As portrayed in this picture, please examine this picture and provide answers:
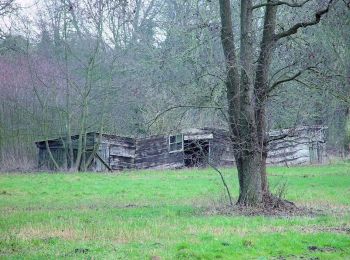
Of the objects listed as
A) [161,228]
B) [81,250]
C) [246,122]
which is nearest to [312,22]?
[246,122]

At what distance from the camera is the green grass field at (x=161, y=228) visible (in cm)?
832

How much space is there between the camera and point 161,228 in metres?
10.8

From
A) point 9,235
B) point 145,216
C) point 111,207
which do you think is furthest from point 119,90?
point 9,235

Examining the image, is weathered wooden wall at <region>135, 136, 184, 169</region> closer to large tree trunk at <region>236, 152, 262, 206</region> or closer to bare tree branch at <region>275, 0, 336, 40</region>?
large tree trunk at <region>236, 152, 262, 206</region>

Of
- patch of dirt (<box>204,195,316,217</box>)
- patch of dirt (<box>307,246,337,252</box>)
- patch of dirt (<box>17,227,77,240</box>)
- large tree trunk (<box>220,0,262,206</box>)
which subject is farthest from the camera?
large tree trunk (<box>220,0,262,206</box>)

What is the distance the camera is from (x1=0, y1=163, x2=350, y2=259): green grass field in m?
8.32

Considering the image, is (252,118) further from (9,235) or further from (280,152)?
(280,152)

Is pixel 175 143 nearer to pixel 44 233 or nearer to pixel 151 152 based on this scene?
pixel 151 152

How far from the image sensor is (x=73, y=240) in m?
9.40

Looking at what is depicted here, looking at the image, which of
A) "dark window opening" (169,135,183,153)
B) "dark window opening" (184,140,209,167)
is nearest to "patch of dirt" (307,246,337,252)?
"dark window opening" (184,140,209,167)

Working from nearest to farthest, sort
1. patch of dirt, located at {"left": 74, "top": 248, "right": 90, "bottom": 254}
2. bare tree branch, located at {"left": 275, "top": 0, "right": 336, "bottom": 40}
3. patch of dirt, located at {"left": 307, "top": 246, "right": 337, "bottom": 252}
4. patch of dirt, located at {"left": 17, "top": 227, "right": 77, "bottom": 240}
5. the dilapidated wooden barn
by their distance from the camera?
patch of dirt, located at {"left": 74, "top": 248, "right": 90, "bottom": 254}, patch of dirt, located at {"left": 307, "top": 246, "right": 337, "bottom": 252}, patch of dirt, located at {"left": 17, "top": 227, "right": 77, "bottom": 240}, bare tree branch, located at {"left": 275, "top": 0, "right": 336, "bottom": 40}, the dilapidated wooden barn

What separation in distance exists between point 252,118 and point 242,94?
647 mm

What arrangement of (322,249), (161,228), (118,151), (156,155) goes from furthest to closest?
(156,155)
(118,151)
(161,228)
(322,249)

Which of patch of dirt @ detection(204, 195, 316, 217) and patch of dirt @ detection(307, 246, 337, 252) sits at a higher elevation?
patch of dirt @ detection(204, 195, 316, 217)
